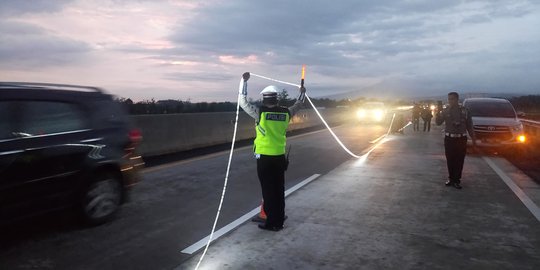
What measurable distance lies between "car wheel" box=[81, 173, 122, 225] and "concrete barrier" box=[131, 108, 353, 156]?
13.5ft

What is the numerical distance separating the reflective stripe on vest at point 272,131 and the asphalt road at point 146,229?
3.82ft

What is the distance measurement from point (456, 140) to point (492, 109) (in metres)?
8.12

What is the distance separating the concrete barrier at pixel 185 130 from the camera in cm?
1312

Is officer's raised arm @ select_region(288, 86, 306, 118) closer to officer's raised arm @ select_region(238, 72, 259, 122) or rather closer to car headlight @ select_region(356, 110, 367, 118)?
officer's raised arm @ select_region(238, 72, 259, 122)

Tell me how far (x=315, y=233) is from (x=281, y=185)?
753mm

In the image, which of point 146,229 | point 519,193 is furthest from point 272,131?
point 519,193

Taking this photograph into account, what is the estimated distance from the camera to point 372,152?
14734mm

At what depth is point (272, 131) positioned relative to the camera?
590 centimetres

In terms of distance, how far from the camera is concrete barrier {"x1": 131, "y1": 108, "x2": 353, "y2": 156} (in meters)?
13.1

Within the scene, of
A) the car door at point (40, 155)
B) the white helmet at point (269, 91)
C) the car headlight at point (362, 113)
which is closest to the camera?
the car door at point (40, 155)

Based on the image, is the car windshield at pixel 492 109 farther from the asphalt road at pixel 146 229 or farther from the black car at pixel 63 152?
the black car at pixel 63 152

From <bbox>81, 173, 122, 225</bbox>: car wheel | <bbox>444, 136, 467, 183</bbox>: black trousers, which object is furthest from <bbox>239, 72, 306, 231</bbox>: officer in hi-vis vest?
<bbox>444, 136, 467, 183</bbox>: black trousers

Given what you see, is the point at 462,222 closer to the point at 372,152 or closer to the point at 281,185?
the point at 281,185

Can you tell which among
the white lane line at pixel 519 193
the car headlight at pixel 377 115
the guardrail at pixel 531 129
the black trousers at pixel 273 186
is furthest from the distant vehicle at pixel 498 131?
the car headlight at pixel 377 115
